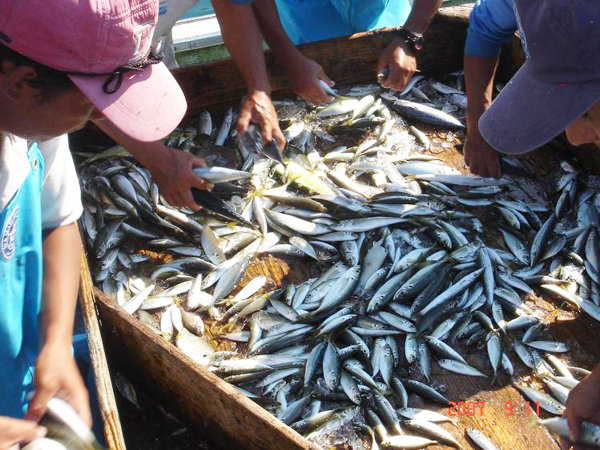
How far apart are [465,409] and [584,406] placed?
2.13ft

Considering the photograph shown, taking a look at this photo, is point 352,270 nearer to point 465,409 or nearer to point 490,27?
point 465,409

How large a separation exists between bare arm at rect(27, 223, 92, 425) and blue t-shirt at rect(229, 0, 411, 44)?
257 cm

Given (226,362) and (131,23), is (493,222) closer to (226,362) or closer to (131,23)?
(226,362)

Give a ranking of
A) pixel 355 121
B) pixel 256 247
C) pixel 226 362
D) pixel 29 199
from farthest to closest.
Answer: pixel 355 121, pixel 256 247, pixel 226 362, pixel 29 199

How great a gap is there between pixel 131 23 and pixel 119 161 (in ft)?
Result: 7.35

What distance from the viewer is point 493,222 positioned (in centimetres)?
358

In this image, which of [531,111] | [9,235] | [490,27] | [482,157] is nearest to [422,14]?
[490,27]

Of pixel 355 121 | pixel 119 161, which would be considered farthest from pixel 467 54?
pixel 119 161

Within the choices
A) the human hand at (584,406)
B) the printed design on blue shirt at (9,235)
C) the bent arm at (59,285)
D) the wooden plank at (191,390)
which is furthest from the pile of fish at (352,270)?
the printed design on blue shirt at (9,235)

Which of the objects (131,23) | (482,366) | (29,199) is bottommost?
(482,366)

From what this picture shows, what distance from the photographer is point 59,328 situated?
7.27ft
